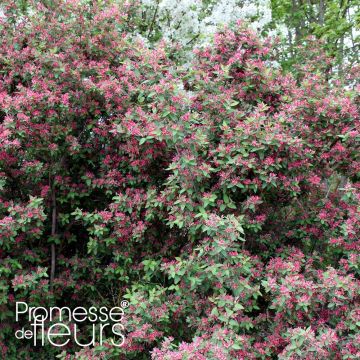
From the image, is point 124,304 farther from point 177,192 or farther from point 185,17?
point 185,17

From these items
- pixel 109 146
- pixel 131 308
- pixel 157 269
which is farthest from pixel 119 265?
pixel 109 146

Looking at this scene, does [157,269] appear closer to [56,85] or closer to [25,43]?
[56,85]

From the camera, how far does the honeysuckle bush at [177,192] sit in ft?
9.79

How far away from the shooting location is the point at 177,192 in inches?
134

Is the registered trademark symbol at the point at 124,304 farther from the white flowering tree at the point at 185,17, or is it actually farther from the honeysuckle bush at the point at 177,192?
the white flowering tree at the point at 185,17

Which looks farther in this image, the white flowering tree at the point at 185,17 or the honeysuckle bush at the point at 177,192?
the white flowering tree at the point at 185,17

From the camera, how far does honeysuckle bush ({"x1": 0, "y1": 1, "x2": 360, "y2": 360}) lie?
2984 millimetres

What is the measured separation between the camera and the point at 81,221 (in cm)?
394

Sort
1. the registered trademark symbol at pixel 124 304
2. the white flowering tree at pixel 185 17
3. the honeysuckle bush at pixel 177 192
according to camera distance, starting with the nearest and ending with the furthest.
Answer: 1. the honeysuckle bush at pixel 177 192
2. the registered trademark symbol at pixel 124 304
3. the white flowering tree at pixel 185 17

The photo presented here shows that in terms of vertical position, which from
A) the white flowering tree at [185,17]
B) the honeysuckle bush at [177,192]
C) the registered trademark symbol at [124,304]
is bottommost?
the registered trademark symbol at [124,304]

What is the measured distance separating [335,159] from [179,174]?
1.16 meters

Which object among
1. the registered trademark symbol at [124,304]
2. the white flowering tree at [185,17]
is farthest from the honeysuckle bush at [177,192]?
the white flowering tree at [185,17]

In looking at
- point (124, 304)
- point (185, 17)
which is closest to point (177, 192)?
point (124, 304)

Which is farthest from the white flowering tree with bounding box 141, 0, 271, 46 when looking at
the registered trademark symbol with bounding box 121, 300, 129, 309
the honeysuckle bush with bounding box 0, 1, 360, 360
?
the registered trademark symbol with bounding box 121, 300, 129, 309
